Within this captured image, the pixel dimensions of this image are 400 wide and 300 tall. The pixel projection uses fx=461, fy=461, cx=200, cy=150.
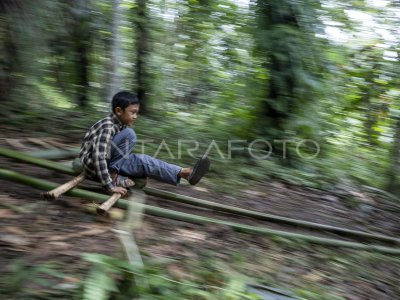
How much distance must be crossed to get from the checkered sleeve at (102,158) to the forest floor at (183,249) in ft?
1.01

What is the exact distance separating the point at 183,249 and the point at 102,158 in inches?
42.1

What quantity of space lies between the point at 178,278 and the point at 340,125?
490cm

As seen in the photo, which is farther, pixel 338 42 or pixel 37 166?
pixel 338 42

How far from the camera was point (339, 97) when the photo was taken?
6.86 m

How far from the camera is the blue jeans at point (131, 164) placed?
13.8 ft

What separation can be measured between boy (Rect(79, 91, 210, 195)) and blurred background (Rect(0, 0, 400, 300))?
75 cm

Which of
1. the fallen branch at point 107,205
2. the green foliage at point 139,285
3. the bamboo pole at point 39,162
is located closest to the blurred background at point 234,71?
the bamboo pole at point 39,162

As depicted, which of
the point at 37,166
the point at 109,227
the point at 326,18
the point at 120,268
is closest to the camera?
the point at 120,268

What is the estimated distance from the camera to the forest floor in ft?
10.0

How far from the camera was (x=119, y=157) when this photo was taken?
14.0 feet

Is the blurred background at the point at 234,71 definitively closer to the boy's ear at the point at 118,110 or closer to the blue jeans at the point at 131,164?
the blue jeans at the point at 131,164

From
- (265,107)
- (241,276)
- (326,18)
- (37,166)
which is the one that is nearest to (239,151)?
(265,107)

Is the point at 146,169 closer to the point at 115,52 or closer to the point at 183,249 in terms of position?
the point at 183,249

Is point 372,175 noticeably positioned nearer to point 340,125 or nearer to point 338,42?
point 340,125
